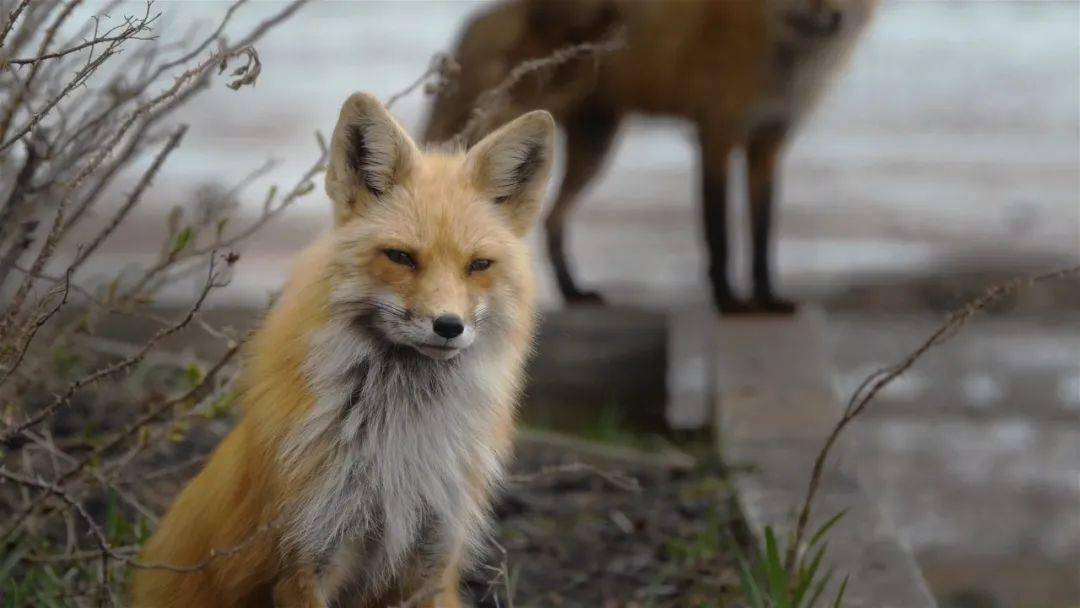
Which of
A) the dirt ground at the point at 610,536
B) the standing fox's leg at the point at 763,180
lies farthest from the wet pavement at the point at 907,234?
the dirt ground at the point at 610,536

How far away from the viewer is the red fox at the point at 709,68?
7.34m

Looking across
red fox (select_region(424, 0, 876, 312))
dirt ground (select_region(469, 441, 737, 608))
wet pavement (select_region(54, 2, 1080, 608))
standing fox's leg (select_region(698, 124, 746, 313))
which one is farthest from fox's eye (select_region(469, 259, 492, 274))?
standing fox's leg (select_region(698, 124, 746, 313))

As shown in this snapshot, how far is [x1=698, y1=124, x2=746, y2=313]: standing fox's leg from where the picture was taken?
7543 mm

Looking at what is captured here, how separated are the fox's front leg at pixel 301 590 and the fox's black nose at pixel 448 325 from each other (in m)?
0.61

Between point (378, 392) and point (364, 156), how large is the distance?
52 cm

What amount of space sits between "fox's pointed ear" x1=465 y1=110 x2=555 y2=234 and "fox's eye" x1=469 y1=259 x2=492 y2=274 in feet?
0.69

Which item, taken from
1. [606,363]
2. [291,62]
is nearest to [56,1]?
[606,363]

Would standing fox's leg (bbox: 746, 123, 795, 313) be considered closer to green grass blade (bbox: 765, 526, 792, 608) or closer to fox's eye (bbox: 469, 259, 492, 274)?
green grass blade (bbox: 765, 526, 792, 608)

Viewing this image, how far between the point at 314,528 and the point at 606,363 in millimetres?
3760

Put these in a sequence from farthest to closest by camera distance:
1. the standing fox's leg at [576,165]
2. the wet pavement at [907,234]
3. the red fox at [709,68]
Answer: the standing fox's leg at [576,165] < the red fox at [709,68] < the wet pavement at [907,234]

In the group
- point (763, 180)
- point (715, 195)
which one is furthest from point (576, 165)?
point (763, 180)

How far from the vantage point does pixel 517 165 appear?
131 inches

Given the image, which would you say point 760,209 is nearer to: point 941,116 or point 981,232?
point 981,232

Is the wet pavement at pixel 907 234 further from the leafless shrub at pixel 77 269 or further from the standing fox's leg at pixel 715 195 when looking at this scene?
the leafless shrub at pixel 77 269
